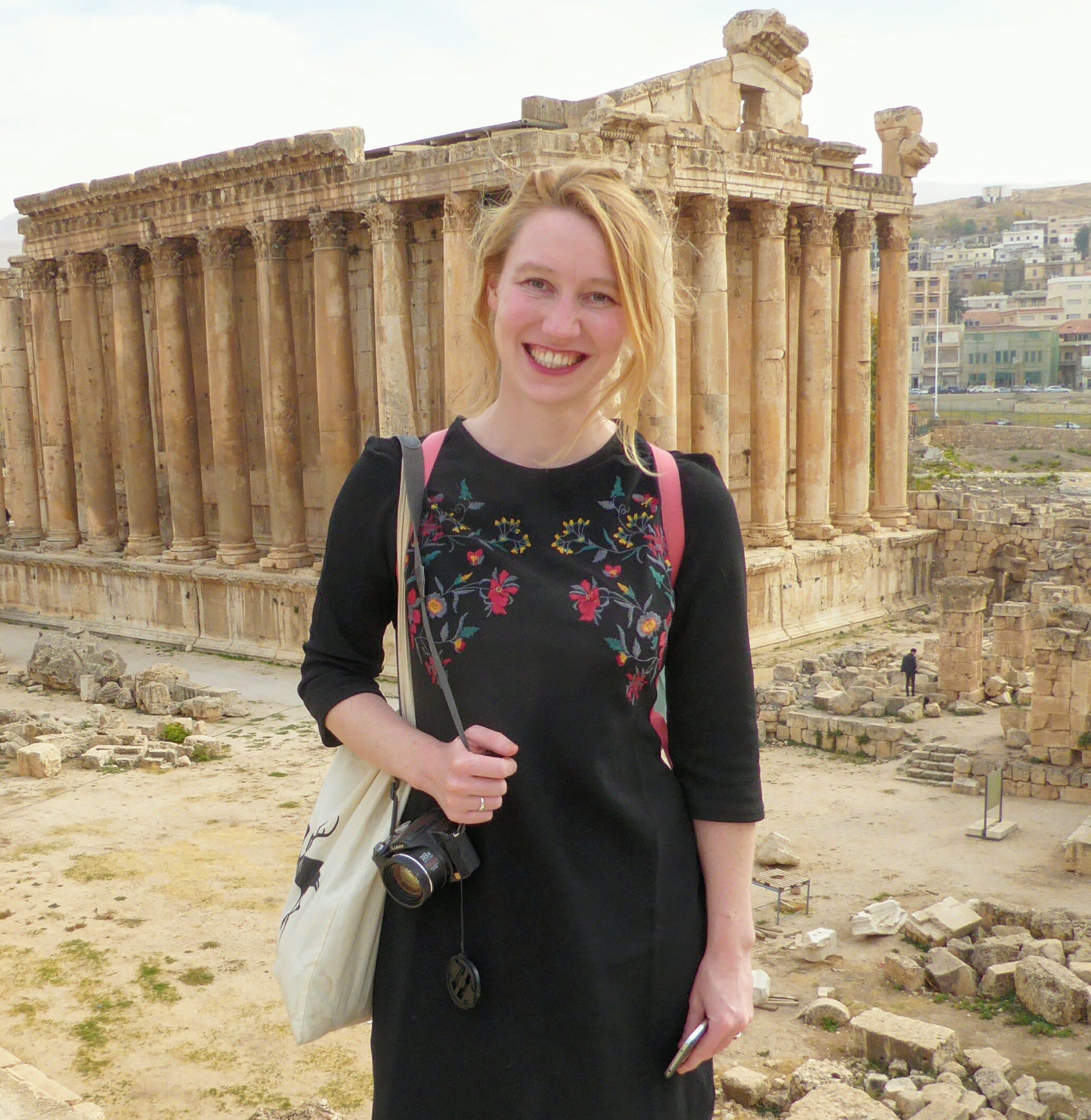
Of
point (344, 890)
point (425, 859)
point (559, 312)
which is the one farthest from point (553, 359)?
point (344, 890)

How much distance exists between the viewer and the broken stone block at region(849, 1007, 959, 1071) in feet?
27.0

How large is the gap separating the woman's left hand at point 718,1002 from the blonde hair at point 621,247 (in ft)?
3.76

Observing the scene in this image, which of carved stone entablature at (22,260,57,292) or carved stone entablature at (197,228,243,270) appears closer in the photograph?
carved stone entablature at (197,228,243,270)

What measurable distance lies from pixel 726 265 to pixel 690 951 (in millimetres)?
20846

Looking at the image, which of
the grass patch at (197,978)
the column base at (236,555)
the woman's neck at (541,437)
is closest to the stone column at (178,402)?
the column base at (236,555)

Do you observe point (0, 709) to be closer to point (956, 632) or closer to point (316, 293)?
point (316, 293)

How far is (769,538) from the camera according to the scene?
73.0 ft

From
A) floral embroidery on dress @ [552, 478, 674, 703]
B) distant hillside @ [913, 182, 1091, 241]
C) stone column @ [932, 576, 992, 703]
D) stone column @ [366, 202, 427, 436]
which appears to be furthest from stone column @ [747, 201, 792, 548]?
distant hillside @ [913, 182, 1091, 241]

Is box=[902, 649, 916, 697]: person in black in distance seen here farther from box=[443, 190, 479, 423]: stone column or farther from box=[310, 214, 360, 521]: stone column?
box=[310, 214, 360, 521]: stone column

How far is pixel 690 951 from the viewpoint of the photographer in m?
2.79

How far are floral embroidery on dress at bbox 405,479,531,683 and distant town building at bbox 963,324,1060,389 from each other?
322 ft

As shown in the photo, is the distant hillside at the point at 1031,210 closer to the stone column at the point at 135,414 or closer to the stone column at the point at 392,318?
the stone column at the point at 135,414

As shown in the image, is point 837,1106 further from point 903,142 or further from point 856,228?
point 903,142

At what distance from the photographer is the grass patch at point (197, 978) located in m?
10.2
